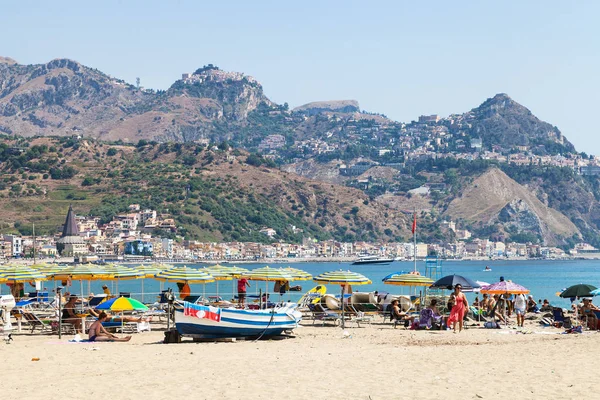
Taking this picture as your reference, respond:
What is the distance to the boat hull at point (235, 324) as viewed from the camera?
72.2 ft

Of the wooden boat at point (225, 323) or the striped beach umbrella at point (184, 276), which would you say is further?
the striped beach umbrella at point (184, 276)

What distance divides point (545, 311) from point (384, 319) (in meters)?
8.66

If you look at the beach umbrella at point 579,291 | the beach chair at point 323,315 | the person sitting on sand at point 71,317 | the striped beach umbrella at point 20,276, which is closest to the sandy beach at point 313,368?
the person sitting on sand at point 71,317

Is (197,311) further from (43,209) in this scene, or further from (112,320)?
(43,209)

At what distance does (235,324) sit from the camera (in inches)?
875

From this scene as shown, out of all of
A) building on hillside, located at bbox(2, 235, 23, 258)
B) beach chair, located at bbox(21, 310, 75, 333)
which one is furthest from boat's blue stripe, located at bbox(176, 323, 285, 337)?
building on hillside, located at bbox(2, 235, 23, 258)

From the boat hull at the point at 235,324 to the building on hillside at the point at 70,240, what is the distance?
139 meters

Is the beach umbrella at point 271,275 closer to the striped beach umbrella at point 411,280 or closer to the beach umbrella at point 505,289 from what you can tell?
the striped beach umbrella at point 411,280

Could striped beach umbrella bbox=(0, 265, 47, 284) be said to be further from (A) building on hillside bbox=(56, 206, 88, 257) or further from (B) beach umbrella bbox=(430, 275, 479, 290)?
(A) building on hillside bbox=(56, 206, 88, 257)

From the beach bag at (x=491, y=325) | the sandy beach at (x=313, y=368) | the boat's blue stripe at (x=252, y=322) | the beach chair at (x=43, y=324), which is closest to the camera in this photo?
the sandy beach at (x=313, y=368)

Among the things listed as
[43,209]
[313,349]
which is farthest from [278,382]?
[43,209]

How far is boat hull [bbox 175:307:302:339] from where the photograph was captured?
2202cm

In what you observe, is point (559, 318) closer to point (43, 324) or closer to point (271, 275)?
point (271, 275)

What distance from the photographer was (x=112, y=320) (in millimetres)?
25469
